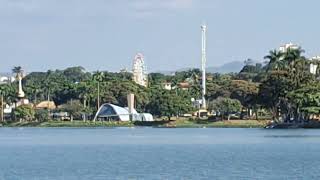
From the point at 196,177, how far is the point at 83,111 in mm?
133481

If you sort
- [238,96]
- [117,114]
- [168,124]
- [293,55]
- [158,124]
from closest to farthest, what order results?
[293,55] → [168,124] → [158,124] → [238,96] → [117,114]

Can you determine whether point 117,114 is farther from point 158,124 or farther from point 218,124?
point 218,124

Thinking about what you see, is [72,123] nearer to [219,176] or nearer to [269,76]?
[269,76]

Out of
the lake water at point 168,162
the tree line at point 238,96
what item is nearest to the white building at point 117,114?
the tree line at point 238,96

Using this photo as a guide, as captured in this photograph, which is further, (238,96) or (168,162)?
(238,96)

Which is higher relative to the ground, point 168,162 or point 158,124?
point 158,124

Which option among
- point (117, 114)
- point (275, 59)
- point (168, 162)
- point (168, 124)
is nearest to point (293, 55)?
point (275, 59)

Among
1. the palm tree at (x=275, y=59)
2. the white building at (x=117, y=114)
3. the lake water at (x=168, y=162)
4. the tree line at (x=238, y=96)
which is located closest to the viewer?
the lake water at (x=168, y=162)

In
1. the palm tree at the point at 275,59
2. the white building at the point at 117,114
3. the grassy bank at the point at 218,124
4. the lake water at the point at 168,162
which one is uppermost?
the palm tree at the point at 275,59

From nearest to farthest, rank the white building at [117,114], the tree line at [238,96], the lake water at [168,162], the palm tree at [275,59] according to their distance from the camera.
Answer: the lake water at [168,162], the tree line at [238,96], the palm tree at [275,59], the white building at [117,114]

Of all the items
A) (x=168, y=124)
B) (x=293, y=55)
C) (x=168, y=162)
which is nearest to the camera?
(x=168, y=162)

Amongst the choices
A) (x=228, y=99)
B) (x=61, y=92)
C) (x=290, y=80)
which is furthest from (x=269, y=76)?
(x=61, y=92)

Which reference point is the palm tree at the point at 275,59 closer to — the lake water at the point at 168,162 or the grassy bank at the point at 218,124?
the grassy bank at the point at 218,124

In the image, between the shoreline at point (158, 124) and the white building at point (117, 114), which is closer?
the shoreline at point (158, 124)
